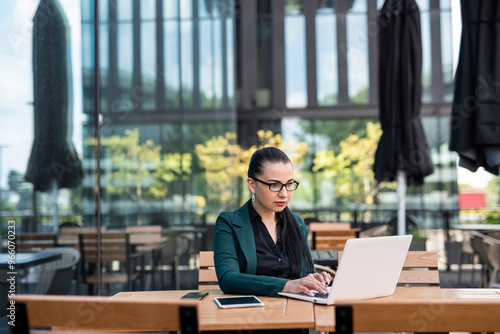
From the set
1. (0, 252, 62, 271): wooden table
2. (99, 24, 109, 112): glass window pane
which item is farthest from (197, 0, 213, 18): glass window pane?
(0, 252, 62, 271): wooden table

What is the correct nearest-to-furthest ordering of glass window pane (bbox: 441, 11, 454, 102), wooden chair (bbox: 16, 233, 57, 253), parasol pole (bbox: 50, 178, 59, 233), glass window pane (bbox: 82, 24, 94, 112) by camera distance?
wooden chair (bbox: 16, 233, 57, 253) → parasol pole (bbox: 50, 178, 59, 233) → glass window pane (bbox: 82, 24, 94, 112) → glass window pane (bbox: 441, 11, 454, 102)

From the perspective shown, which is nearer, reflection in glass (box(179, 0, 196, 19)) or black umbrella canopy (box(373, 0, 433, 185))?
black umbrella canopy (box(373, 0, 433, 185))

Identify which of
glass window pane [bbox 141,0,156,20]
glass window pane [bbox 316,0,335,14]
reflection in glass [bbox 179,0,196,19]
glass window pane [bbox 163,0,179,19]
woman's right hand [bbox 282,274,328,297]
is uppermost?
glass window pane [bbox 316,0,335,14]

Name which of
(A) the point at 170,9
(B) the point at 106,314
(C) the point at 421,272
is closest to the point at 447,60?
(A) the point at 170,9

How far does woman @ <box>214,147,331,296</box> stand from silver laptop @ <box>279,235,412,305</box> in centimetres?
30

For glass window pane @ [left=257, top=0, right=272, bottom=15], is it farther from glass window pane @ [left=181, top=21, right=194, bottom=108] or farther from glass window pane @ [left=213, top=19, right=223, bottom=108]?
glass window pane @ [left=181, top=21, right=194, bottom=108]

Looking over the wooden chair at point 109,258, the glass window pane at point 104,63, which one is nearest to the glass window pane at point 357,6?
the glass window pane at point 104,63

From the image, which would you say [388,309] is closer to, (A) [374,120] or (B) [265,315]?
(B) [265,315]

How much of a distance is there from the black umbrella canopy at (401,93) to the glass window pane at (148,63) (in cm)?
259

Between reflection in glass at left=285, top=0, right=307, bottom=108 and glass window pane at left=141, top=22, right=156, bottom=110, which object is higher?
reflection in glass at left=285, top=0, right=307, bottom=108

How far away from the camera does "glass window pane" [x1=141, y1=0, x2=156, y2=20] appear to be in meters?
6.09

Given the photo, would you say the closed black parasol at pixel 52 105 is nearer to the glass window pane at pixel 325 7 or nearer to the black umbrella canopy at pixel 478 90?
the black umbrella canopy at pixel 478 90

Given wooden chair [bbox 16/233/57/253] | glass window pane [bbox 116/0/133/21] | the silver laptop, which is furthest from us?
glass window pane [bbox 116/0/133/21]

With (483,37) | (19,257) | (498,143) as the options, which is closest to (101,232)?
(19,257)
